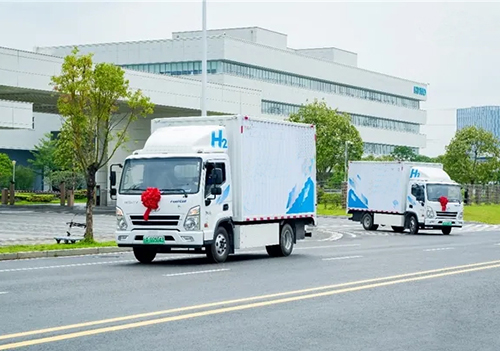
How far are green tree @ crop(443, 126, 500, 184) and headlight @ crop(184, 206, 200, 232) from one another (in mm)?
84366

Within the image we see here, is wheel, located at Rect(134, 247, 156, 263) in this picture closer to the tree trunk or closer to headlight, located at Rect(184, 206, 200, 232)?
headlight, located at Rect(184, 206, 200, 232)

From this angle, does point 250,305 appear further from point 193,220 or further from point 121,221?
point 121,221

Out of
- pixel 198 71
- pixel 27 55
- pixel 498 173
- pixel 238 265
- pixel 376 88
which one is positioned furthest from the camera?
pixel 376 88

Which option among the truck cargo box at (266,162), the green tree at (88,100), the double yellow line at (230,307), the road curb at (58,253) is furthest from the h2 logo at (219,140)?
the green tree at (88,100)

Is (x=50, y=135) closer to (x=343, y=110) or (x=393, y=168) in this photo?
(x=343, y=110)

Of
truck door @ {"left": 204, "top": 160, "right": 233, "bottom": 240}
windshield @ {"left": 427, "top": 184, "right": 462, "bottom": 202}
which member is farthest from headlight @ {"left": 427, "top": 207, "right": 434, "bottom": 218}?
truck door @ {"left": 204, "top": 160, "right": 233, "bottom": 240}

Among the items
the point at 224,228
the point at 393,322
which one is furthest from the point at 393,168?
the point at 393,322

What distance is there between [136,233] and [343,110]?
94600 millimetres

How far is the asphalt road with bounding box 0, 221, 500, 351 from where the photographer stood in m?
9.70

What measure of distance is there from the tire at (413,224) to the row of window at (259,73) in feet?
180

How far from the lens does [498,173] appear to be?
10444cm

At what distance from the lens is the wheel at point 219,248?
818 inches

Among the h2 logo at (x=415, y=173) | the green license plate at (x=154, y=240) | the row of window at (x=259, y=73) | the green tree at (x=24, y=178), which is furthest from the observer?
the green tree at (x=24, y=178)

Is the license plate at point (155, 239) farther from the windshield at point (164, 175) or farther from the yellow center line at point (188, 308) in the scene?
the yellow center line at point (188, 308)
